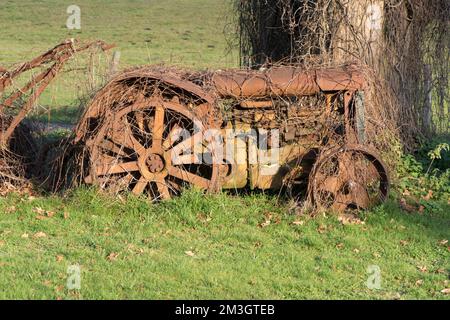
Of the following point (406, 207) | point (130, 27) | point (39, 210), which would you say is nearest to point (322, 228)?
point (406, 207)

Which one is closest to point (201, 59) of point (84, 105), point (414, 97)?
point (414, 97)

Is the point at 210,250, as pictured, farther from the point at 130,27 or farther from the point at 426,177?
the point at 130,27

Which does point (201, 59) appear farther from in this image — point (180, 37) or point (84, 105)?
point (84, 105)

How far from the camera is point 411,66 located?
1146 centimetres

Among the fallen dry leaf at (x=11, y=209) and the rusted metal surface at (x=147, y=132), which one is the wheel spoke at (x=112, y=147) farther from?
the fallen dry leaf at (x=11, y=209)

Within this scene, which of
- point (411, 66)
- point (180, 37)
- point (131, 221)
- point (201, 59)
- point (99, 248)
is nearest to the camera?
point (99, 248)

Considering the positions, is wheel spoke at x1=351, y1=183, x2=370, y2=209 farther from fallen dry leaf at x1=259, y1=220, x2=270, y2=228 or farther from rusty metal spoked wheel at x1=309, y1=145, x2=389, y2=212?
fallen dry leaf at x1=259, y1=220, x2=270, y2=228

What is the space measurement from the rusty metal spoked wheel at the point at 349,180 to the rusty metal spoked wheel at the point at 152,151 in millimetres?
1201

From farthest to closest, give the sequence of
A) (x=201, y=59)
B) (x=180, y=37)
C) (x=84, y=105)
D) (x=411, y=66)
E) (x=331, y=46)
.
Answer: (x=180, y=37), (x=201, y=59), (x=411, y=66), (x=331, y=46), (x=84, y=105)

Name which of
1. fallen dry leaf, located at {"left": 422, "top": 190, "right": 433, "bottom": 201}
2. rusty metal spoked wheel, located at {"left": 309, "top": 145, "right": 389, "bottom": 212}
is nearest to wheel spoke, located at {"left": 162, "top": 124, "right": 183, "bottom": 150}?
rusty metal spoked wheel, located at {"left": 309, "top": 145, "right": 389, "bottom": 212}

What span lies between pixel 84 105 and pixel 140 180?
134 cm

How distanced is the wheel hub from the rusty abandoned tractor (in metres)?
0.01

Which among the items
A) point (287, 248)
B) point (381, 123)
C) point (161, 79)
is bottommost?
point (287, 248)

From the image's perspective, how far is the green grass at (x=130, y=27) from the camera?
94.1ft
